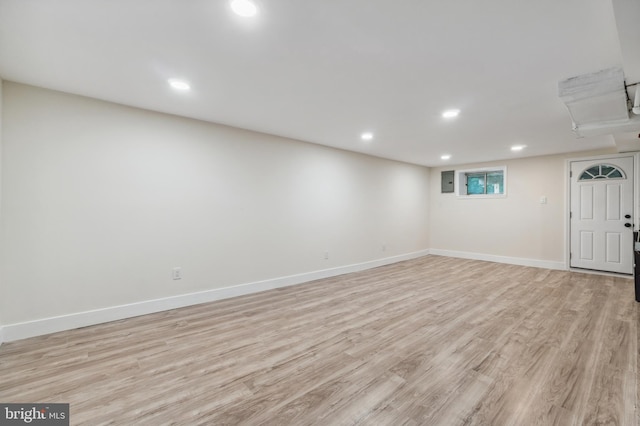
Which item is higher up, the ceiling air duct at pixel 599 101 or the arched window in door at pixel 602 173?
the ceiling air duct at pixel 599 101

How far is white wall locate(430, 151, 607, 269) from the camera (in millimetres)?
5648

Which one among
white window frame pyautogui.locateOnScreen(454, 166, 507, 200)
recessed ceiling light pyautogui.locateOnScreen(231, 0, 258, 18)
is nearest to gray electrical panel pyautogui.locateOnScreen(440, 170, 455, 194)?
white window frame pyautogui.locateOnScreen(454, 166, 507, 200)

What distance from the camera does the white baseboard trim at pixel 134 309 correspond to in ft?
8.47

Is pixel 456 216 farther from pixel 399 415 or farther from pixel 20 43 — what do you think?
pixel 20 43

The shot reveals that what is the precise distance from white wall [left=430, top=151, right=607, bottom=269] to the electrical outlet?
6.44 meters

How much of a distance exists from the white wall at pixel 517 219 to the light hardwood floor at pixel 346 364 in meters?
2.23

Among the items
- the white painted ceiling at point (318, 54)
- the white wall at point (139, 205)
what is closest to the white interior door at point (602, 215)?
the white painted ceiling at point (318, 54)

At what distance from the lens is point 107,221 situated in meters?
2.98

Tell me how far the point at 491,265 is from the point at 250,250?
5272 millimetres

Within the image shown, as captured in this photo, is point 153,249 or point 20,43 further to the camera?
point 153,249

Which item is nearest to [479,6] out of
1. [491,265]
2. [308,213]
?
[308,213]

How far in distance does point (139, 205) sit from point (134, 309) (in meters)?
1.20

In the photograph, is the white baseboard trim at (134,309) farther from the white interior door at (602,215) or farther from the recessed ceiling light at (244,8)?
the white interior door at (602,215)

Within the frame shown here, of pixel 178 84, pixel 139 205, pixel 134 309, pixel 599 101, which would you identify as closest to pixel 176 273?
pixel 134 309
